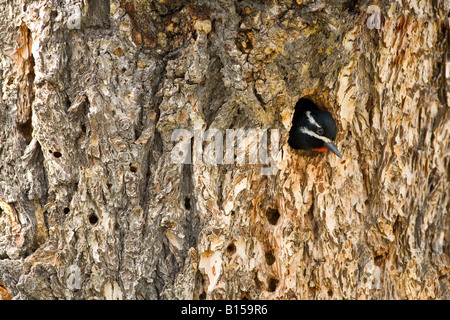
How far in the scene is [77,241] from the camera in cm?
262

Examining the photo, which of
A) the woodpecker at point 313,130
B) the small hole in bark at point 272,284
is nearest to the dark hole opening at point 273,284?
the small hole in bark at point 272,284

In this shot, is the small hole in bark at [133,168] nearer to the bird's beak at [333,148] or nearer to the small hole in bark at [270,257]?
the small hole in bark at [270,257]

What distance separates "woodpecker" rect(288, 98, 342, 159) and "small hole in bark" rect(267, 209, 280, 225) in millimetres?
455

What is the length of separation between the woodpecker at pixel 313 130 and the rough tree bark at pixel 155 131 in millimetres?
136

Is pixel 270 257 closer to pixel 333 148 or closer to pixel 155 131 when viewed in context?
pixel 333 148

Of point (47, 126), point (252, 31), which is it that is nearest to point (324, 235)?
point (252, 31)

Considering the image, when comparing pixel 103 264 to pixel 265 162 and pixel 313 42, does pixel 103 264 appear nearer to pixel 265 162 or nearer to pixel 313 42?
pixel 265 162

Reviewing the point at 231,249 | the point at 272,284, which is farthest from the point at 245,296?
the point at 231,249

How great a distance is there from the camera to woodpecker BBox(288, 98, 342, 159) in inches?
117

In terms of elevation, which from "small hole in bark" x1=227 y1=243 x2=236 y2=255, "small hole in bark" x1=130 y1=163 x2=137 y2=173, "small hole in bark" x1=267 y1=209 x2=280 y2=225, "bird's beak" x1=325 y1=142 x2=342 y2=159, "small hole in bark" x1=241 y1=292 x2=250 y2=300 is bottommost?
"small hole in bark" x1=241 y1=292 x2=250 y2=300

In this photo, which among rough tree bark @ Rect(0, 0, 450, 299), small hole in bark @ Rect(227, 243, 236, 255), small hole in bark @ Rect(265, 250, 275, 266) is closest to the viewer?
rough tree bark @ Rect(0, 0, 450, 299)

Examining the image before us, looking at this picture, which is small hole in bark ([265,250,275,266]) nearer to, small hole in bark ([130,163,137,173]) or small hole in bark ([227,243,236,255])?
small hole in bark ([227,243,236,255])

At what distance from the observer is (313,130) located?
3.08 meters

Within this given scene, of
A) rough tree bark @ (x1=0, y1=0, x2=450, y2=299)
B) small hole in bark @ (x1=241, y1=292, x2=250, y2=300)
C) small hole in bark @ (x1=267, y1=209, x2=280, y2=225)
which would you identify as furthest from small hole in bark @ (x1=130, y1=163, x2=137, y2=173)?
small hole in bark @ (x1=241, y1=292, x2=250, y2=300)
